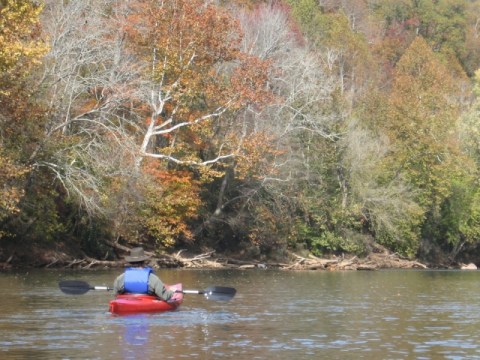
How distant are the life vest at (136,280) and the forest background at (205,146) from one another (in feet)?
31.2

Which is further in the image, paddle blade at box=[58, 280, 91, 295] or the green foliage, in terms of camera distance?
the green foliage

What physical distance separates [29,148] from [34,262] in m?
6.21

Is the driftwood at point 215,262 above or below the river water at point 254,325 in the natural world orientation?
above

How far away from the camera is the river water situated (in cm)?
1897

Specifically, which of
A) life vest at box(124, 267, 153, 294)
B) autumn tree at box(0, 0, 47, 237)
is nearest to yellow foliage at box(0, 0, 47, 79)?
autumn tree at box(0, 0, 47, 237)

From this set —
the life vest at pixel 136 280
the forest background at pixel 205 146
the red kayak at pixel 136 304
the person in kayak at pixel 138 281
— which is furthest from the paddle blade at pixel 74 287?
the forest background at pixel 205 146

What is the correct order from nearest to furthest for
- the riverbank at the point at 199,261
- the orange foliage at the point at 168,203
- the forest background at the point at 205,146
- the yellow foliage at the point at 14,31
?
the yellow foliage at the point at 14,31 → the forest background at the point at 205,146 → the riverbank at the point at 199,261 → the orange foliage at the point at 168,203

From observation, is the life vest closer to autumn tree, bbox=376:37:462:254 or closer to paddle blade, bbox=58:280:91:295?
paddle blade, bbox=58:280:91:295

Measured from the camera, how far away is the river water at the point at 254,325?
18969 millimetres

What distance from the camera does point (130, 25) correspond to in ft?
170

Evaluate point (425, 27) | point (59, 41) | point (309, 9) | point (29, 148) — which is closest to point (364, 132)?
point (59, 41)

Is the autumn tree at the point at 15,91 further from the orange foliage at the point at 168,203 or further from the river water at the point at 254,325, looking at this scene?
the orange foliage at the point at 168,203

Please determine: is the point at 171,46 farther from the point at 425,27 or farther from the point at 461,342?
the point at 425,27

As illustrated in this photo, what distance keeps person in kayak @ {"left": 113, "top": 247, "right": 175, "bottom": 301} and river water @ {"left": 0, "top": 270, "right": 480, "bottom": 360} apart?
63cm
